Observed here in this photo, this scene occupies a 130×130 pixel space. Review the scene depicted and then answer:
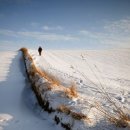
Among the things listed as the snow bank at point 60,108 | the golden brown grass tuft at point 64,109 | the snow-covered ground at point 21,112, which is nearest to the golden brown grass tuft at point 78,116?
the snow bank at point 60,108

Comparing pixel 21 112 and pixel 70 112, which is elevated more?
pixel 70 112

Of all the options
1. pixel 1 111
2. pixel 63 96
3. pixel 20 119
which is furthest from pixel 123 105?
pixel 1 111

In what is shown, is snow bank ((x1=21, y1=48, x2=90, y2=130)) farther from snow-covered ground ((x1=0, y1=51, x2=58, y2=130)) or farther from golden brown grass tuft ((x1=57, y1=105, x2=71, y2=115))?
snow-covered ground ((x1=0, y1=51, x2=58, y2=130))

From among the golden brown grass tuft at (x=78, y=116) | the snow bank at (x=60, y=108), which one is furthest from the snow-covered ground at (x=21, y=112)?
the golden brown grass tuft at (x=78, y=116)

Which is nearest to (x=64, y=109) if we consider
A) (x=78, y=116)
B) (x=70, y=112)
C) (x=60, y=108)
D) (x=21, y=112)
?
(x=60, y=108)

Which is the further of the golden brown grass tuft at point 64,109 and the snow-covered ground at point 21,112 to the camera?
the snow-covered ground at point 21,112

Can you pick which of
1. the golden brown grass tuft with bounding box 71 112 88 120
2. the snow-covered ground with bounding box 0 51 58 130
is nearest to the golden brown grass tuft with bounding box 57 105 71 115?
the golden brown grass tuft with bounding box 71 112 88 120

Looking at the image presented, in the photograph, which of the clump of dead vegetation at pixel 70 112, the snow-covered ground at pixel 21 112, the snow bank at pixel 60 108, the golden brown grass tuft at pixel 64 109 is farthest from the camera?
the snow-covered ground at pixel 21 112

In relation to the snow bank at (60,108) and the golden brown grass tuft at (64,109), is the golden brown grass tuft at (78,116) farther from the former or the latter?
the golden brown grass tuft at (64,109)

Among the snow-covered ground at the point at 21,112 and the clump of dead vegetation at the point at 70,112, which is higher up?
the clump of dead vegetation at the point at 70,112

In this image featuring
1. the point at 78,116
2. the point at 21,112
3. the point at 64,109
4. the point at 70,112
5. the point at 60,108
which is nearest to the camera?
the point at 78,116

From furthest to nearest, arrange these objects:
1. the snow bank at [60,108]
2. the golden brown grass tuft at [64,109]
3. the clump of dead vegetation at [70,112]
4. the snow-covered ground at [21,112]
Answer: the snow-covered ground at [21,112] → the golden brown grass tuft at [64,109] → the clump of dead vegetation at [70,112] → the snow bank at [60,108]

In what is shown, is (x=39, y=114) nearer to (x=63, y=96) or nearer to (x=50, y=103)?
(x=50, y=103)

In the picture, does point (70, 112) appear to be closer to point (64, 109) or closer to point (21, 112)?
point (64, 109)
